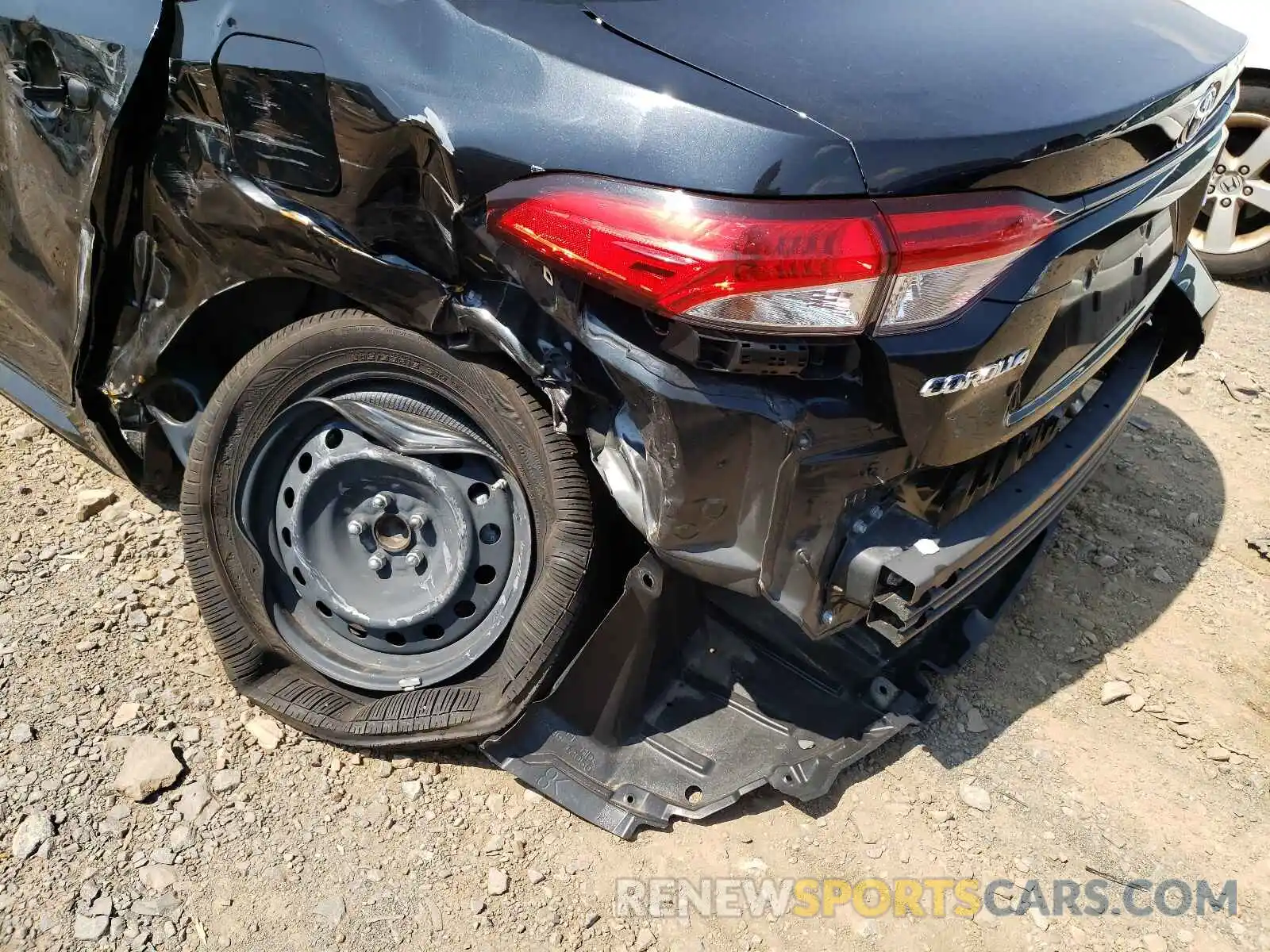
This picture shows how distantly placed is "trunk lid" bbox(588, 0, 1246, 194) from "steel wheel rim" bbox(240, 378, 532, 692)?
3.23 ft

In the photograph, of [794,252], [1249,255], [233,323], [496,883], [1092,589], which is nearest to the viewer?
[794,252]

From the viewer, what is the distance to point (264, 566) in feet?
8.01

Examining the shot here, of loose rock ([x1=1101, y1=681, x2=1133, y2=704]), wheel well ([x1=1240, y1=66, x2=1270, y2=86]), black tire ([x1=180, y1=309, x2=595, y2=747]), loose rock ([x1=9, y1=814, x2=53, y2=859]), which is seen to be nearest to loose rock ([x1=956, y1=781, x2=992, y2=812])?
loose rock ([x1=1101, y1=681, x2=1133, y2=704])

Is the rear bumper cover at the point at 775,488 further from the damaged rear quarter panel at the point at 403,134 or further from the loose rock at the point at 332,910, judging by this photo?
the loose rock at the point at 332,910

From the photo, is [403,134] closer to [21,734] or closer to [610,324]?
[610,324]

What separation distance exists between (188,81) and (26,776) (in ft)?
5.32

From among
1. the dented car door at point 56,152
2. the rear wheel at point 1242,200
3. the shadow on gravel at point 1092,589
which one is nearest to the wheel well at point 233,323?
the dented car door at point 56,152

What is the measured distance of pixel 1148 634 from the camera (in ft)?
9.46

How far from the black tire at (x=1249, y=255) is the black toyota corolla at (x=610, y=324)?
8.64 ft

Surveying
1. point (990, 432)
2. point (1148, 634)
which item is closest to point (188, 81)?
point (990, 432)

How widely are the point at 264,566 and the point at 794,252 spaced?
62.4 inches

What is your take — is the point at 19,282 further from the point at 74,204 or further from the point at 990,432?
the point at 990,432

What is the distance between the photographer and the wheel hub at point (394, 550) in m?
2.24

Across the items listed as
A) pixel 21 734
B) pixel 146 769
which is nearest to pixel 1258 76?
pixel 146 769
